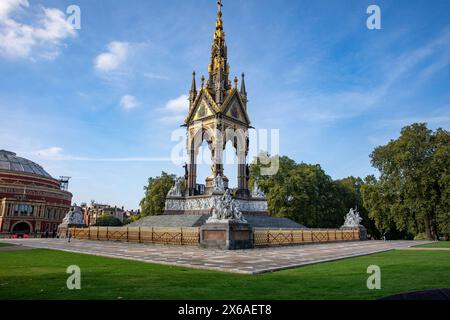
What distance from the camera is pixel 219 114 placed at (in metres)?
33.8

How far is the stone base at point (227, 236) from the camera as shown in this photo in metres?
18.7

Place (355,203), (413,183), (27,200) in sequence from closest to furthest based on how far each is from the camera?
(413,183) → (355,203) → (27,200)

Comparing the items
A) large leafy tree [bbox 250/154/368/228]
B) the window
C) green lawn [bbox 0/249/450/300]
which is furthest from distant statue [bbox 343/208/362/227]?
the window

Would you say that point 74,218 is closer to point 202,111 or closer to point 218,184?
point 218,184

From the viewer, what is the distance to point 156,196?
5103 centimetres

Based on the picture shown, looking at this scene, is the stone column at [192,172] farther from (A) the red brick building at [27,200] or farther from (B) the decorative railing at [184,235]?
(A) the red brick building at [27,200]

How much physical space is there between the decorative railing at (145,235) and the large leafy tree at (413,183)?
78.7ft

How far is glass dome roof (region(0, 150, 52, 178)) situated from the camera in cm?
6694

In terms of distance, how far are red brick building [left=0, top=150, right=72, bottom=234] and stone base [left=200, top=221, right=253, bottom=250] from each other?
52.5 meters

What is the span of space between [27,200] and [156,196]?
2659 cm

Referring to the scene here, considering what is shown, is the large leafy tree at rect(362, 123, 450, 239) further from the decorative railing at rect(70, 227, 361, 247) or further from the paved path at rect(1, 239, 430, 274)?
the paved path at rect(1, 239, 430, 274)

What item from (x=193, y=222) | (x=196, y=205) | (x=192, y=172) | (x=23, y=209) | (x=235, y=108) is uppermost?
(x=235, y=108)

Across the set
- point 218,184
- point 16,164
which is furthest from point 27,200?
point 218,184
